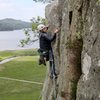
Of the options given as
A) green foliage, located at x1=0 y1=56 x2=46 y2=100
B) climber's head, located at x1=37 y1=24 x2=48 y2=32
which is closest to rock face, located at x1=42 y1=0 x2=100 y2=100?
climber's head, located at x1=37 y1=24 x2=48 y2=32

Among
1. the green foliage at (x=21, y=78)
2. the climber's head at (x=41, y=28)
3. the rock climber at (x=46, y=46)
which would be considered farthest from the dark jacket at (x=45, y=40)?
the green foliage at (x=21, y=78)

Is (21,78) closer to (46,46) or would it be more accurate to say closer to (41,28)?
(46,46)

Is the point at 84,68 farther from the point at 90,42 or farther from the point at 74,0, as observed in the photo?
the point at 74,0

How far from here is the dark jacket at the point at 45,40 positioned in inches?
694

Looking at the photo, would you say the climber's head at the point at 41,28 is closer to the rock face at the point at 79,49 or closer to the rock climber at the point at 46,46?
the rock climber at the point at 46,46

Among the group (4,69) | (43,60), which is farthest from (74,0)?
(4,69)

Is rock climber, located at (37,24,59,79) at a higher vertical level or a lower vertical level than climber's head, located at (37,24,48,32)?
lower

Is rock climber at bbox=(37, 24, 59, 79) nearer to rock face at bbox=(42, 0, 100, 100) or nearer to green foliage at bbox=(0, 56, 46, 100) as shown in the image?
rock face at bbox=(42, 0, 100, 100)

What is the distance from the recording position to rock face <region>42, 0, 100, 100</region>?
12.0 metres

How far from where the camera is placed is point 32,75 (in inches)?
2475

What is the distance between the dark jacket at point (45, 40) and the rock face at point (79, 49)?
345 mm

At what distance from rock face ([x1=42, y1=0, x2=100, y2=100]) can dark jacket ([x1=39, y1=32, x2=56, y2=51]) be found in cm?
34

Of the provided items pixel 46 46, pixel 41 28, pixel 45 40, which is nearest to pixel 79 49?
pixel 45 40

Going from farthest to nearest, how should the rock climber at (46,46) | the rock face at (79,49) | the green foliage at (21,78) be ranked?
1. the green foliage at (21,78)
2. the rock climber at (46,46)
3. the rock face at (79,49)
